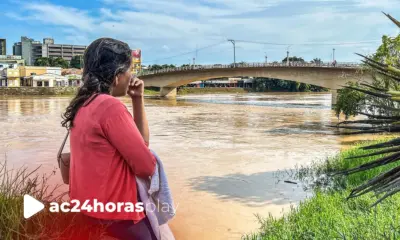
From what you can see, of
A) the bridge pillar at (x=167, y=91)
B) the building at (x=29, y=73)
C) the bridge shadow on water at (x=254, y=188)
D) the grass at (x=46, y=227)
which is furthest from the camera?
the building at (x=29, y=73)

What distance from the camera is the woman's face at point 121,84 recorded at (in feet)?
6.02

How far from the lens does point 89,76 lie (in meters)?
1.80

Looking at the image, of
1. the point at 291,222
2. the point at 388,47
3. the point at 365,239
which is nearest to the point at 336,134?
the point at 388,47

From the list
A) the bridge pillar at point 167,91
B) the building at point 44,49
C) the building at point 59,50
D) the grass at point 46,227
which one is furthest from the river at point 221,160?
the building at point 59,50

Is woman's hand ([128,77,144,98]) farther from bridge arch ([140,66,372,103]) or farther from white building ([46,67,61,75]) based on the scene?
white building ([46,67,61,75])

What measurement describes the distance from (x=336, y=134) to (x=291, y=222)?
1199 cm

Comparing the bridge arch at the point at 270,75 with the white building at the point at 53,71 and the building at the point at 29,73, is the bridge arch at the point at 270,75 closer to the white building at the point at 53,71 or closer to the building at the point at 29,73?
the building at the point at 29,73

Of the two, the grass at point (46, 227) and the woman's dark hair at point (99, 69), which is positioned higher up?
the woman's dark hair at point (99, 69)

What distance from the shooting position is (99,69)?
1797 millimetres

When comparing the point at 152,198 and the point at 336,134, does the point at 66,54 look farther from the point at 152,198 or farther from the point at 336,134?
the point at 152,198

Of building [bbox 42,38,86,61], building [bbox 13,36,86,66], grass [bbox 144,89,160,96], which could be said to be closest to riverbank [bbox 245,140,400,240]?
grass [bbox 144,89,160,96]

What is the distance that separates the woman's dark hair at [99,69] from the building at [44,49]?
13005 cm

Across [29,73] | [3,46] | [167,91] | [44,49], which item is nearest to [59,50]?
[44,49]

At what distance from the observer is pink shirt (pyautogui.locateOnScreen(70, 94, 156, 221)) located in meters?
1.64
